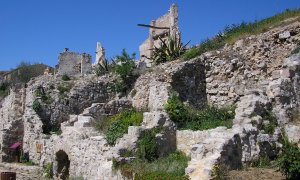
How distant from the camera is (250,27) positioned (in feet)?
70.8

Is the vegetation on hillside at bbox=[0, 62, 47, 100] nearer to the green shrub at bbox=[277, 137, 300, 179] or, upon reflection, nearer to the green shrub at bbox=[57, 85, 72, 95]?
the green shrub at bbox=[57, 85, 72, 95]

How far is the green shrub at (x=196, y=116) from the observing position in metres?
16.0

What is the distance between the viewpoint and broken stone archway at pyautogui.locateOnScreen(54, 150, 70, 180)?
1950 centimetres

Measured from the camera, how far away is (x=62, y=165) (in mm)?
19875

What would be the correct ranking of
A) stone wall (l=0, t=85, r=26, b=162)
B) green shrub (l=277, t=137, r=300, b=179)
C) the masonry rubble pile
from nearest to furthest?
green shrub (l=277, t=137, r=300, b=179) < the masonry rubble pile < stone wall (l=0, t=85, r=26, b=162)

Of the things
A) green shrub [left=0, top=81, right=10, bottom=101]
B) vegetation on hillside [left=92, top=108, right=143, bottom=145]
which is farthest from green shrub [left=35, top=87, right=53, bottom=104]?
green shrub [left=0, top=81, right=10, bottom=101]

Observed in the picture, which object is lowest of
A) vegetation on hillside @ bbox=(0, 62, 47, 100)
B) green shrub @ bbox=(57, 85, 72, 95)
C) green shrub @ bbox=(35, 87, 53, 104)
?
green shrub @ bbox=(35, 87, 53, 104)

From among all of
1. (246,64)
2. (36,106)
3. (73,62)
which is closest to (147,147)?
(246,64)

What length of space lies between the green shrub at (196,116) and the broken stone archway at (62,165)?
5.42 m

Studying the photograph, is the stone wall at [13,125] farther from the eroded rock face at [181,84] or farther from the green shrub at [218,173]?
the green shrub at [218,173]

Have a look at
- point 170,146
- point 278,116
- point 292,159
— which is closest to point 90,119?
point 170,146

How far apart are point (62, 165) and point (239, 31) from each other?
1066cm

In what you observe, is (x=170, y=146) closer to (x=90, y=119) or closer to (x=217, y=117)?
(x=217, y=117)

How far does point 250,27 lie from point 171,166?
36.1ft
